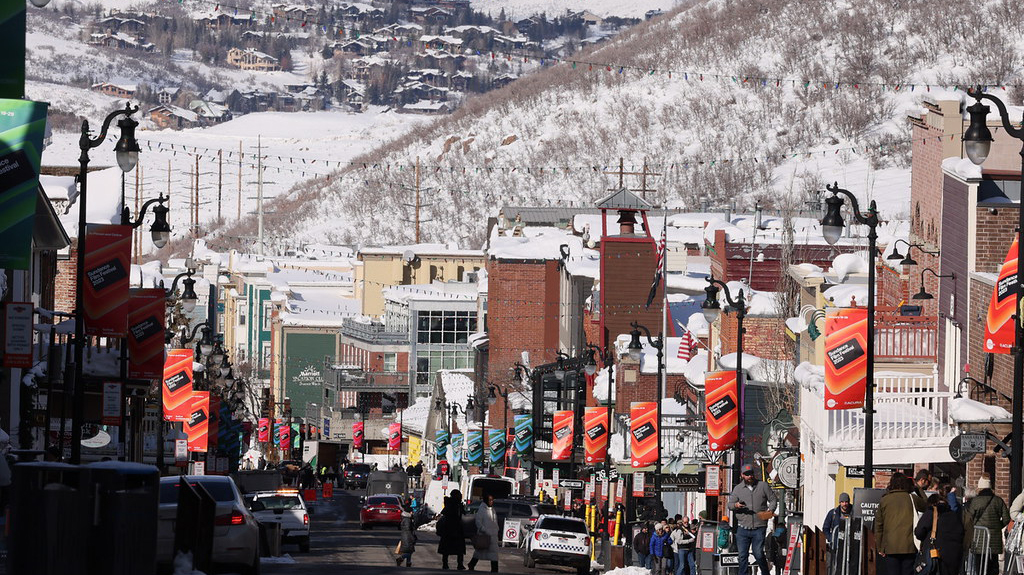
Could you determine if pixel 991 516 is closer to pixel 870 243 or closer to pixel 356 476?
pixel 870 243

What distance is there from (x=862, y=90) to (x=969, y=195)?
501 feet

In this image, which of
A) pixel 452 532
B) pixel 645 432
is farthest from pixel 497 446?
pixel 452 532

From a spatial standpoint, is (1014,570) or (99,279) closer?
(1014,570)

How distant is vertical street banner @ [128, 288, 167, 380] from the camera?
37406 mm

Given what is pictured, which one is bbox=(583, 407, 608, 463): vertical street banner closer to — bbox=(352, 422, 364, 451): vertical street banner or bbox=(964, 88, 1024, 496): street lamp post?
bbox=(964, 88, 1024, 496): street lamp post

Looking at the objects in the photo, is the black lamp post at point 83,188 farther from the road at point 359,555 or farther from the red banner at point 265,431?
the red banner at point 265,431

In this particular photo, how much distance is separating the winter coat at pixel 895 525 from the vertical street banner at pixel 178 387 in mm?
25526

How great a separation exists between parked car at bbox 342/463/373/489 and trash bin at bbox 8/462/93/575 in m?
77.5

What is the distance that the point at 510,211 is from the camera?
12188cm

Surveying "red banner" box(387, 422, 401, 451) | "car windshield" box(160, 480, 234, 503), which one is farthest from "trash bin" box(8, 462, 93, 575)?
"red banner" box(387, 422, 401, 451)

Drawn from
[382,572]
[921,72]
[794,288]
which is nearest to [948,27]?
[921,72]

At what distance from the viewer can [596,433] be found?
52.0m

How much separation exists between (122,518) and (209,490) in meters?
7.68

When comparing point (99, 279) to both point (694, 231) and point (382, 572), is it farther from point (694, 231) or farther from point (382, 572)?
point (694, 231)
